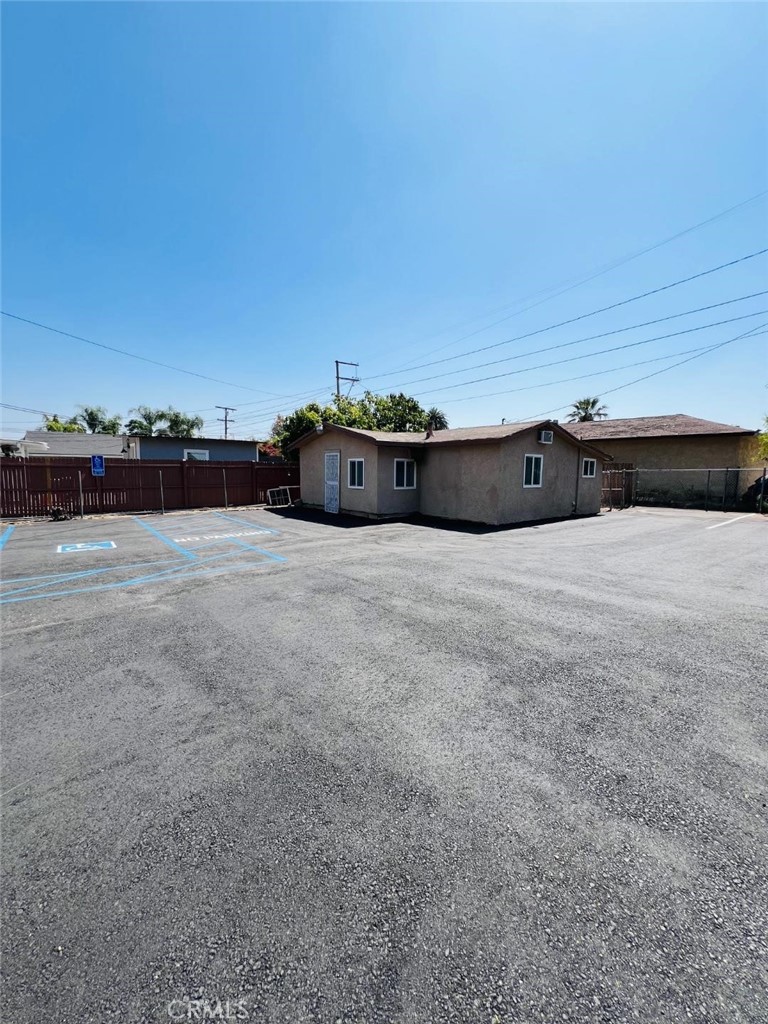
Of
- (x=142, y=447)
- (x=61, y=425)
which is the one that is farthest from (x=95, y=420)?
(x=142, y=447)

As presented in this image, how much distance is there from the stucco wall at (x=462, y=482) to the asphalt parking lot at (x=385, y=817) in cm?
826

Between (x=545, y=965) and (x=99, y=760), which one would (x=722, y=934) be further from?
(x=99, y=760)

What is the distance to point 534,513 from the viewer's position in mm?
14914

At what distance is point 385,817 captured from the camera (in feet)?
7.44

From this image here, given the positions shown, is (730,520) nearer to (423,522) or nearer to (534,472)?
(534,472)

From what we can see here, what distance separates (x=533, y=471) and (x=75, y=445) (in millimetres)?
28812

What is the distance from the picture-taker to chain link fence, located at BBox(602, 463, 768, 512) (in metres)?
19.8

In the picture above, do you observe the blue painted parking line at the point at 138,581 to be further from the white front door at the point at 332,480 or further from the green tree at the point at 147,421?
the green tree at the point at 147,421

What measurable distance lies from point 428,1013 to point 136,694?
9.93 ft

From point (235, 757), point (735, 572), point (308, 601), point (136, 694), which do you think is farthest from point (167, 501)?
point (735, 572)

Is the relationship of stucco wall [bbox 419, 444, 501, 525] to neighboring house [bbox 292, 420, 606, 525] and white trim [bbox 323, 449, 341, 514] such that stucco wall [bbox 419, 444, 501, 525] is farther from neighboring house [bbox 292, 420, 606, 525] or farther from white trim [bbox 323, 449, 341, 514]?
white trim [bbox 323, 449, 341, 514]

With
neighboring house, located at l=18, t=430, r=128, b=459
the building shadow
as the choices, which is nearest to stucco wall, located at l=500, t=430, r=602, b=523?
the building shadow

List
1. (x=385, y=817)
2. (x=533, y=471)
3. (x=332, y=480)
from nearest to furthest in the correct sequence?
(x=385, y=817) < (x=533, y=471) < (x=332, y=480)

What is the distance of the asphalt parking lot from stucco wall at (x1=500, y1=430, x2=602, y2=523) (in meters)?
8.60
